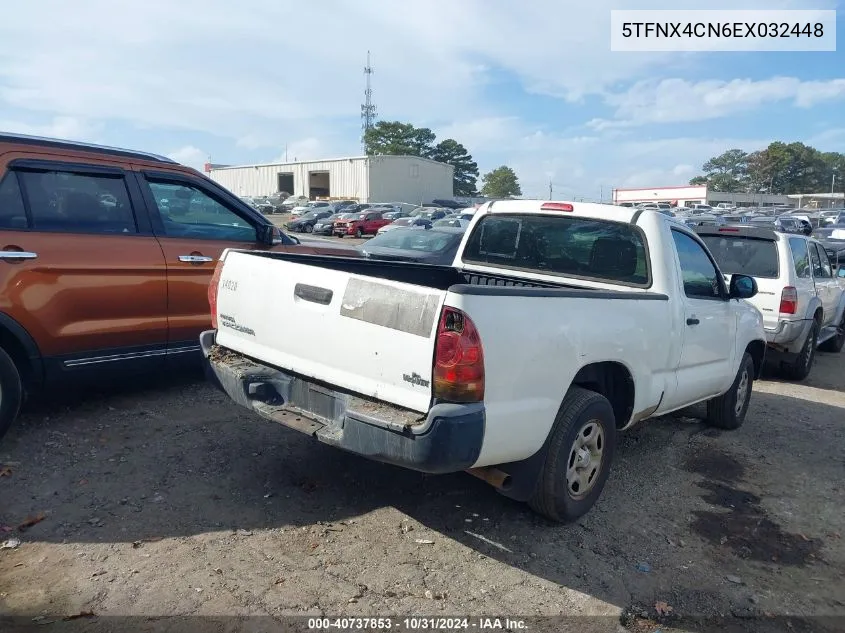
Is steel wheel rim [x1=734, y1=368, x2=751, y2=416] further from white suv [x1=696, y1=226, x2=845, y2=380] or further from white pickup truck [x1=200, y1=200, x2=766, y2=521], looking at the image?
white suv [x1=696, y1=226, x2=845, y2=380]

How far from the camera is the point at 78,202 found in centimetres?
500

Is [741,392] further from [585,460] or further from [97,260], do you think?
[97,260]

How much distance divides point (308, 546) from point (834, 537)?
3071 millimetres

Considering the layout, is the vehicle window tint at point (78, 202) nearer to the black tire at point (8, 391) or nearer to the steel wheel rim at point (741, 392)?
the black tire at point (8, 391)

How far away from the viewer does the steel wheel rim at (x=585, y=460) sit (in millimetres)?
3838

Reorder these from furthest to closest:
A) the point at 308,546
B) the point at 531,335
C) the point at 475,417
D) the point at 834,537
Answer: the point at 834,537 → the point at 308,546 → the point at 531,335 → the point at 475,417

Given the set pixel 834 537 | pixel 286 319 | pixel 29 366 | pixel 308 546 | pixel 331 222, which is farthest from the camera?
pixel 331 222

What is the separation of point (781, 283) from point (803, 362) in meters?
1.12

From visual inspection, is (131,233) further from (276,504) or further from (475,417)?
(475,417)

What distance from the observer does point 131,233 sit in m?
5.22

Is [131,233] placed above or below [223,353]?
above

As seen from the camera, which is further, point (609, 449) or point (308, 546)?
point (609, 449)

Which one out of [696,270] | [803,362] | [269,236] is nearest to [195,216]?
[269,236]

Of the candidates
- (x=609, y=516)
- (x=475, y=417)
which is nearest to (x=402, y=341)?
(x=475, y=417)
